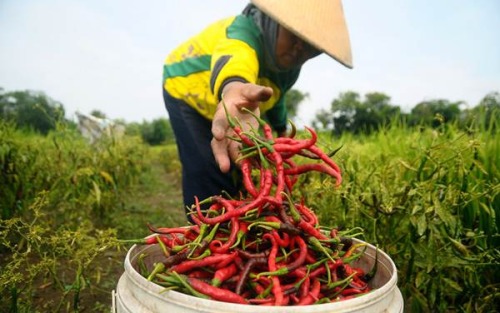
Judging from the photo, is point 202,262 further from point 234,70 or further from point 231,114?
point 234,70

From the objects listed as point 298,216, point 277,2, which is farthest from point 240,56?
point 298,216

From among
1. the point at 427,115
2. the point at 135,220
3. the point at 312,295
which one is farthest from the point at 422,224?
the point at 135,220

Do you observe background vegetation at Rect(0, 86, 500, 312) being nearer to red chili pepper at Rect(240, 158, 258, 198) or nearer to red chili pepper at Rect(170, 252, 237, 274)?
red chili pepper at Rect(170, 252, 237, 274)

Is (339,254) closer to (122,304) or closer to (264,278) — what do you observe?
(264,278)

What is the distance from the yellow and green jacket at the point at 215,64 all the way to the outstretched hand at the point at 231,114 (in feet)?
0.79

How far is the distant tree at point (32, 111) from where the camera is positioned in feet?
10.1

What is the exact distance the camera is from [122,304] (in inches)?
44.7

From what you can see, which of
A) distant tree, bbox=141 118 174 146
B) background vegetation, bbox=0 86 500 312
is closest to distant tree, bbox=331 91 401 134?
distant tree, bbox=141 118 174 146

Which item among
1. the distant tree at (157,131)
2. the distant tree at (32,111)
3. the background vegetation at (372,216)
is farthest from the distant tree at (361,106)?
the background vegetation at (372,216)

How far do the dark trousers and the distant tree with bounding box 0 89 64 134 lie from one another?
1.00 m

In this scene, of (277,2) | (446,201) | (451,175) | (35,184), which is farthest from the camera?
(35,184)

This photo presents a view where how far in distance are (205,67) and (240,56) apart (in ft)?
1.76

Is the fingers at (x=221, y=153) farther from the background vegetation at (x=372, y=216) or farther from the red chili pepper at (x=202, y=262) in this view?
the background vegetation at (x=372, y=216)

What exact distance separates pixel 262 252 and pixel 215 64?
0.96m
